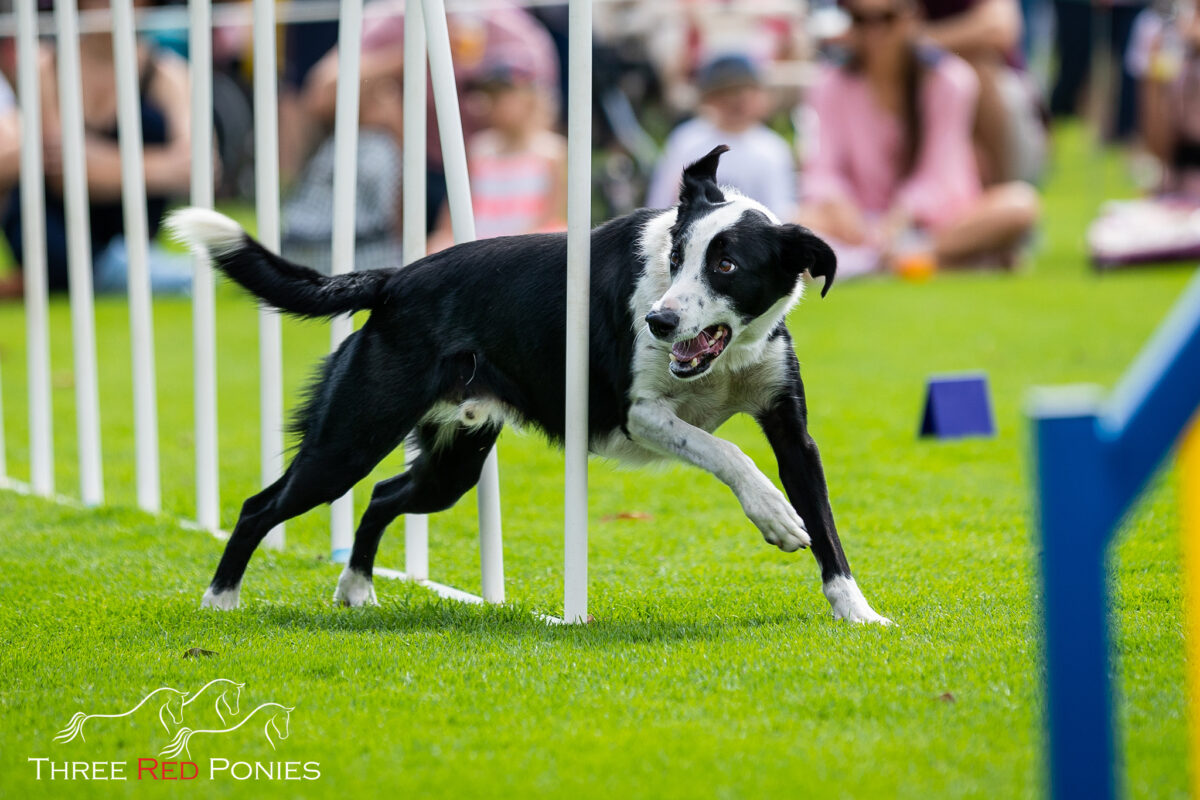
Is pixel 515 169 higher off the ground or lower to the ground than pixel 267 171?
lower

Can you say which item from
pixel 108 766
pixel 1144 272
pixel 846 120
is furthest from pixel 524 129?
pixel 108 766

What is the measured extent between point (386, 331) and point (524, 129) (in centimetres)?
791

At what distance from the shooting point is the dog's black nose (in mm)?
3496

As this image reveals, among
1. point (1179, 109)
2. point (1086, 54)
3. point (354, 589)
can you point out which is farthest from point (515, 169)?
point (1086, 54)

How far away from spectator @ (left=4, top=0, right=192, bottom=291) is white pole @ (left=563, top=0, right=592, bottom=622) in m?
8.96

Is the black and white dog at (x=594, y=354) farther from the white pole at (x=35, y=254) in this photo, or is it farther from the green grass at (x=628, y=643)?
the white pole at (x=35, y=254)

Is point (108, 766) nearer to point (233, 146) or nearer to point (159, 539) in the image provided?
point (159, 539)

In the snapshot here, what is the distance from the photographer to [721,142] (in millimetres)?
11109

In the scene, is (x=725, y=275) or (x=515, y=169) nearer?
A: (x=725, y=275)

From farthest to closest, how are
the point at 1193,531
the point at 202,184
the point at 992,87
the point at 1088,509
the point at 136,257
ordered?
1. the point at 992,87
2. the point at 136,257
3. the point at 202,184
4. the point at 1193,531
5. the point at 1088,509

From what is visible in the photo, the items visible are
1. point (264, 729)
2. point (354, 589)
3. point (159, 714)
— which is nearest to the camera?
point (264, 729)

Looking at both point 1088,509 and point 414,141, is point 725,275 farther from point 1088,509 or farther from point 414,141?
point 1088,509

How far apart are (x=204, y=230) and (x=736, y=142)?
303 inches

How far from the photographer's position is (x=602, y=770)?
8.77 feet
